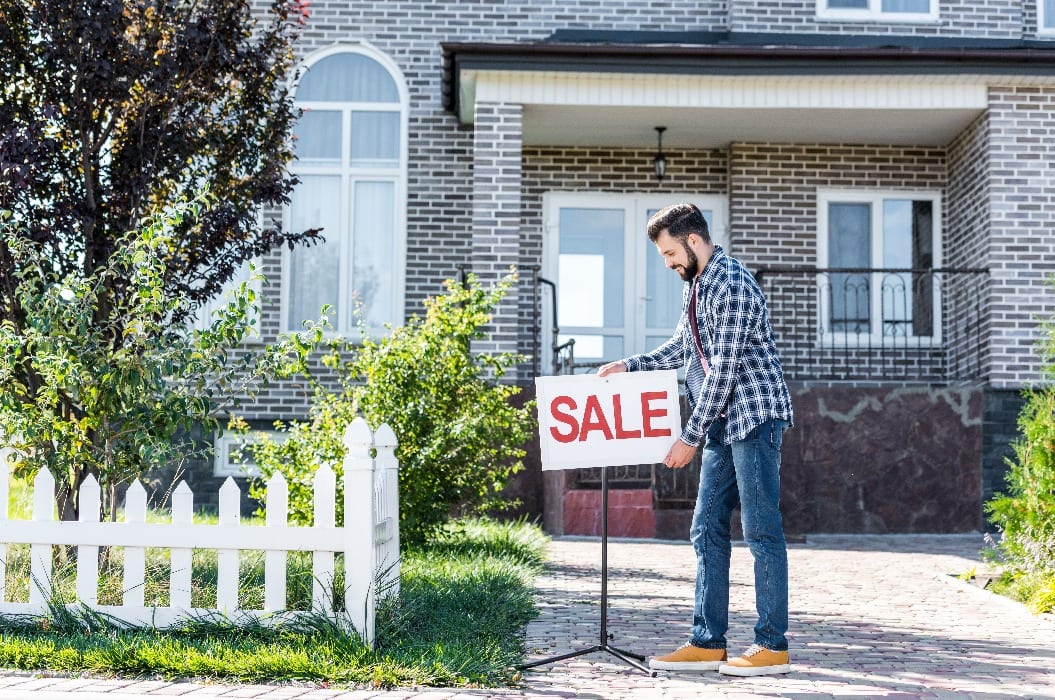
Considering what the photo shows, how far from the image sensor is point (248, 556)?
7.59 m

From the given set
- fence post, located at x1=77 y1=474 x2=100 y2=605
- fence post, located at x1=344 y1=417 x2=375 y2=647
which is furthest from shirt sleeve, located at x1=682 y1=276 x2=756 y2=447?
fence post, located at x1=77 y1=474 x2=100 y2=605

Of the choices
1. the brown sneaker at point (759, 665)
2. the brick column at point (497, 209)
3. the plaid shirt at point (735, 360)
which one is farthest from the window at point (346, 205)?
the brown sneaker at point (759, 665)

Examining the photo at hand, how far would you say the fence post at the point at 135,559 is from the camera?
5.50 m

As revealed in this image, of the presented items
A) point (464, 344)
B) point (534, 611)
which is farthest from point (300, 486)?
point (534, 611)

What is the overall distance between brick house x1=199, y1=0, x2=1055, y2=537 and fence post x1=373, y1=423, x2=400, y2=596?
16.4 ft

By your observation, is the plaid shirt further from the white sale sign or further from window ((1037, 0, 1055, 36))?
window ((1037, 0, 1055, 36))

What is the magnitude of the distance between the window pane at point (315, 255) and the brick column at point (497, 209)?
230cm

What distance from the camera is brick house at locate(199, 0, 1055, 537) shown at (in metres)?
11.6

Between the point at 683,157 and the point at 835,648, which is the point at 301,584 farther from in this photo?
Result: the point at 683,157

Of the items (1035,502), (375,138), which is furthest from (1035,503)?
(375,138)

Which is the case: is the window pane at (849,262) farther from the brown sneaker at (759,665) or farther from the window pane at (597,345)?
the brown sneaker at (759,665)

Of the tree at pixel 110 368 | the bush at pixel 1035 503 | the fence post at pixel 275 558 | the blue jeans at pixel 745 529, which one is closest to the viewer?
the blue jeans at pixel 745 529

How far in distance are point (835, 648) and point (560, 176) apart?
354 inches

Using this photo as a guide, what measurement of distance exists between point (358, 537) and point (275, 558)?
1.36ft
